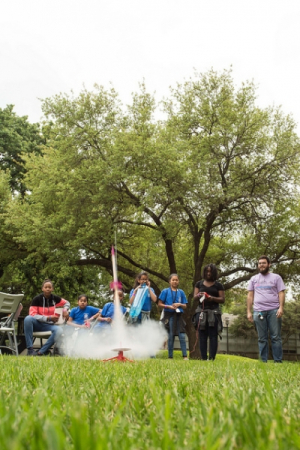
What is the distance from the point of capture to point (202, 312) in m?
8.75

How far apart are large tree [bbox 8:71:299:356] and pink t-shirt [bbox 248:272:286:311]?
9247 mm

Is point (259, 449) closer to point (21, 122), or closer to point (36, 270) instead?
point (36, 270)

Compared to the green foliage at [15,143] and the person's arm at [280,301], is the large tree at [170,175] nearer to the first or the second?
the green foliage at [15,143]

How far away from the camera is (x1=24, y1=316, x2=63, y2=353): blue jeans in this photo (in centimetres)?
959

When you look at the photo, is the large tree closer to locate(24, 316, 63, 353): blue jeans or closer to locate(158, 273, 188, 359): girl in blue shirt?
locate(158, 273, 188, 359): girl in blue shirt

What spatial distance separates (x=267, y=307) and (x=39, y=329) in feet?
16.2

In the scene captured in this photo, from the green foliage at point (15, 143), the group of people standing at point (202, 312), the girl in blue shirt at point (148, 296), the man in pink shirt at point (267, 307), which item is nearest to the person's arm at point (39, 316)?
the group of people standing at point (202, 312)

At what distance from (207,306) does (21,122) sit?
24.3m

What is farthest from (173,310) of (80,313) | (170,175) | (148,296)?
(170,175)

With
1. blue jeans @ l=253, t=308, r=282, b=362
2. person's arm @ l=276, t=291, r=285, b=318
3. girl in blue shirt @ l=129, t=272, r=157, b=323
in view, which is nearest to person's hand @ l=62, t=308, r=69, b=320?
girl in blue shirt @ l=129, t=272, r=157, b=323

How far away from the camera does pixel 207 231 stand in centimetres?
2019

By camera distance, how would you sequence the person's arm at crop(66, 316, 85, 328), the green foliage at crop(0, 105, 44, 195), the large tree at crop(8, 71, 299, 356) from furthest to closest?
the green foliage at crop(0, 105, 44, 195) → the large tree at crop(8, 71, 299, 356) → the person's arm at crop(66, 316, 85, 328)

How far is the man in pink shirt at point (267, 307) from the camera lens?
8.13 m

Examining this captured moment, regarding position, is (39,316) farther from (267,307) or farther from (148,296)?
(267,307)
